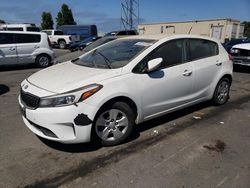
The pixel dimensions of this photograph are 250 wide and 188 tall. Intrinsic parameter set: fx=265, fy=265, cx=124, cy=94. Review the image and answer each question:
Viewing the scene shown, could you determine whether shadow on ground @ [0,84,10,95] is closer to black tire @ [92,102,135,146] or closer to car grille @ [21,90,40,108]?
car grille @ [21,90,40,108]

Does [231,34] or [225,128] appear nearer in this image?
[225,128]

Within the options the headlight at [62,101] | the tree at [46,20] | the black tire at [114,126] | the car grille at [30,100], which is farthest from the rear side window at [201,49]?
the tree at [46,20]

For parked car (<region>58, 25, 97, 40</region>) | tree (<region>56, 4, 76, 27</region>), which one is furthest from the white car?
tree (<region>56, 4, 76, 27</region>)

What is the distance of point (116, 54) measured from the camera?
4383 mm

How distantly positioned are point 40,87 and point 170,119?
2.41 meters

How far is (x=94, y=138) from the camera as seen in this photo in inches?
143

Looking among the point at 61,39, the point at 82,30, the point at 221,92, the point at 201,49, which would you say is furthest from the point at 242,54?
the point at 82,30

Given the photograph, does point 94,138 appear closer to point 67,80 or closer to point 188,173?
point 67,80

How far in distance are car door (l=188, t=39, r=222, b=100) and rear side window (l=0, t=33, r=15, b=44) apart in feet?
27.6

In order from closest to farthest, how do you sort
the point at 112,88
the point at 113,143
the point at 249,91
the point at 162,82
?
the point at 112,88 < the point at 113,143 < the point at 162,82 < the point at 249,91

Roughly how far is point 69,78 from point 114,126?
3.03 ft

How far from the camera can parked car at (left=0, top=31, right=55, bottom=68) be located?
10648 millimetres

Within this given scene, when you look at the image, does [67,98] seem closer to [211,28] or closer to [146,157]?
[146,157]

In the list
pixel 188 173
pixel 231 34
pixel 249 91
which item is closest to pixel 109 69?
pixel 188 173
